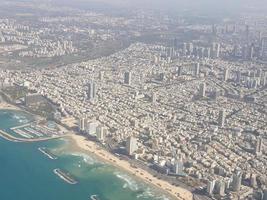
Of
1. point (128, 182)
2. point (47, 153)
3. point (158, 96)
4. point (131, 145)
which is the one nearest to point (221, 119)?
point (158, 96)

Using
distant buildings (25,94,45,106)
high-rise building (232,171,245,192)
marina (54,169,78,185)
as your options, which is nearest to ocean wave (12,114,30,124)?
distant buildings (25,94,45,106)

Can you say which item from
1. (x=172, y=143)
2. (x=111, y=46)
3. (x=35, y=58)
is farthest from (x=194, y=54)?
(x=172, y=143)

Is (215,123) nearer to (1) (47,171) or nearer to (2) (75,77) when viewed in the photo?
(1) (47,171)

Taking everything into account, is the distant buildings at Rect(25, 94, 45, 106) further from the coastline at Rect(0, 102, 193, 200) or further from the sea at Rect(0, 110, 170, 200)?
the sea at Rect(0, 110, 170, 200)

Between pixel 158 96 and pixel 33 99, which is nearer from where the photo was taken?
pixel 33 99

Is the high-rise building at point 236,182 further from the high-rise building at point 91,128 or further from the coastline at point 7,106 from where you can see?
the coastline at point 7,106

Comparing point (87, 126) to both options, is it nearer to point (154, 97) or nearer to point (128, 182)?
point (128, 182)
